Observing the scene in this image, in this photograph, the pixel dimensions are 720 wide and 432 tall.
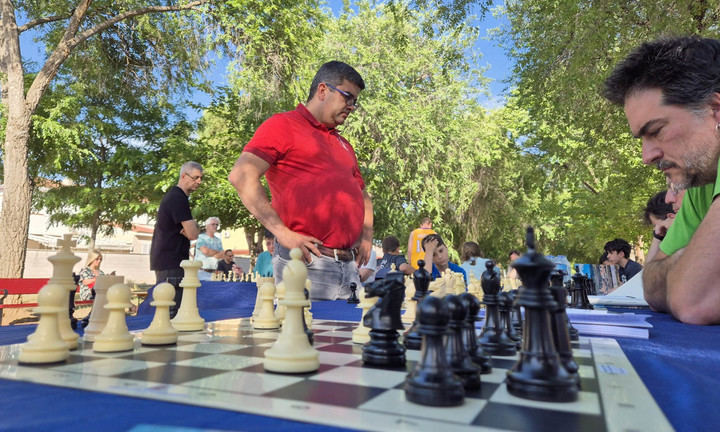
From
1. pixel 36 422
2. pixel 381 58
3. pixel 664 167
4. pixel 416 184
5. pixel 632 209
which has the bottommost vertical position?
pixel 36 422

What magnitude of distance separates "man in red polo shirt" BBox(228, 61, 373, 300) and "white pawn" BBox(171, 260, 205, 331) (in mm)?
487

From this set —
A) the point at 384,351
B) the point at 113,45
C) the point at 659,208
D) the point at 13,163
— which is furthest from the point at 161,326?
the point at 113,45

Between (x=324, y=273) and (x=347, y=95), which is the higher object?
(x=347, y=95)

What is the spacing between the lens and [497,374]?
1037 mm

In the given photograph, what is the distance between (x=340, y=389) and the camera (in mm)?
871

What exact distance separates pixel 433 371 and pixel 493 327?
0.63 meters

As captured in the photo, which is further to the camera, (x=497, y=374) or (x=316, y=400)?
(x=497, y=374)

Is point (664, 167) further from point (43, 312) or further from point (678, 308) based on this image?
point (43, 312)

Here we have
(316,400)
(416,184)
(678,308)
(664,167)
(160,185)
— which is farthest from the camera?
(416,184)

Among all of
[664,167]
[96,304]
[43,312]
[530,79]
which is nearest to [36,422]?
[43,312]

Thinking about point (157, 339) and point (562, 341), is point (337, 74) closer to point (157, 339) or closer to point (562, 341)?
point (157, 339)

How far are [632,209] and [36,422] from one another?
12.9 metres

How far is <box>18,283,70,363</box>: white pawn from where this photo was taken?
1.08m

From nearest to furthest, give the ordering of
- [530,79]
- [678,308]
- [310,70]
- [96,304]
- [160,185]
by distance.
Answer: [96,304] < [678,308] < [530,79] < [160,185] < [310,70]
